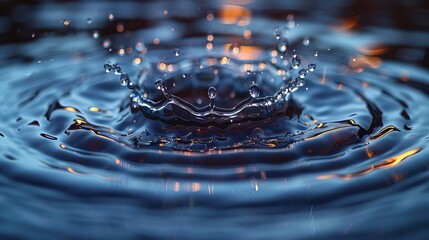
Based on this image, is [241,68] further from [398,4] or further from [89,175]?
[398,4]

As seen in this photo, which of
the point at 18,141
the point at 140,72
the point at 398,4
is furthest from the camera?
the point at 398,4

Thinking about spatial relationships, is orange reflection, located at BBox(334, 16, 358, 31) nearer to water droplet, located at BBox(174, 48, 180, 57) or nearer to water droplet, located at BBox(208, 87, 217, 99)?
water droplet, located at BBox(174, 48, 180, 57)

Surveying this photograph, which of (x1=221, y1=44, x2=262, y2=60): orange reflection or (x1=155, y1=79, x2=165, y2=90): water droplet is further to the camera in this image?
(x1=221, y1=44, x2=262, y2=60): orange reflection

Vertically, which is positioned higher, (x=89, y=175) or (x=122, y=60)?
(x=122, y=60)

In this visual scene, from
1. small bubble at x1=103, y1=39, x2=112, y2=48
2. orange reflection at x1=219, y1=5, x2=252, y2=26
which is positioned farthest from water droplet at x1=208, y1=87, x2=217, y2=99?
orange reflection at x1=219, y1=5, x2=252, y2=26

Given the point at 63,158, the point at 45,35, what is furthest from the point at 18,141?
the point at 45,35

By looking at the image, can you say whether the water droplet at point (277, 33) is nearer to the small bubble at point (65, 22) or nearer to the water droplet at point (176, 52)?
the water droplet at point (176, 52)
